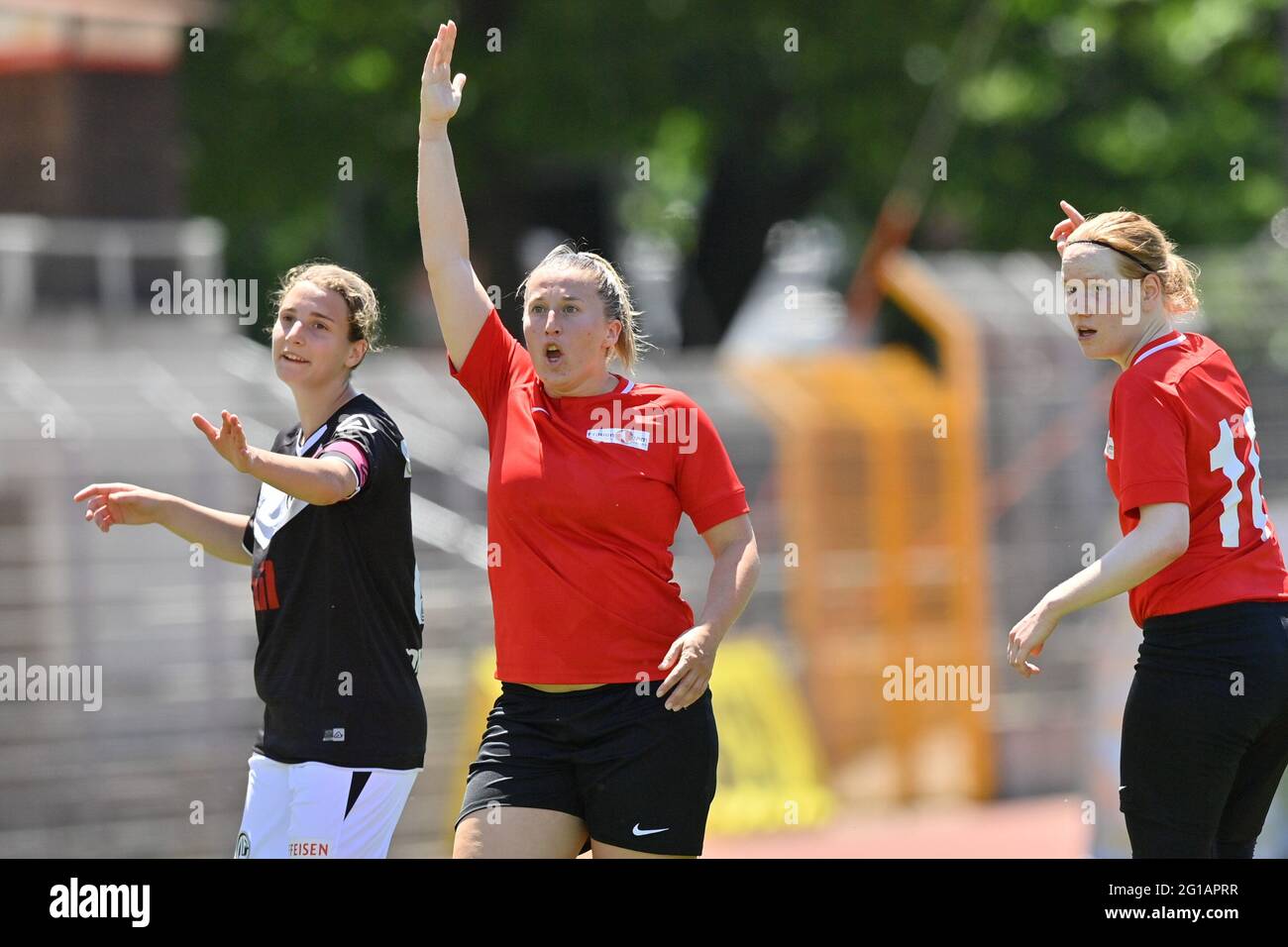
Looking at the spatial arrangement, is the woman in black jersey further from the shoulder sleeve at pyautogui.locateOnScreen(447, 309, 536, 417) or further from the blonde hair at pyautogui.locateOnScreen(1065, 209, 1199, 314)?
the blonde hair at pyautogui.locateOnScreen(1065, 209, 1199, 314)

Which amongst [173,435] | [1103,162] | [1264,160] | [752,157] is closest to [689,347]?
[752,157]

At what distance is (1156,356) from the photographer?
13.5 feet

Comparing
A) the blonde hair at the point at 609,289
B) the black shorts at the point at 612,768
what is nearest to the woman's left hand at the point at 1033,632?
the black shorts at the point at 612,768

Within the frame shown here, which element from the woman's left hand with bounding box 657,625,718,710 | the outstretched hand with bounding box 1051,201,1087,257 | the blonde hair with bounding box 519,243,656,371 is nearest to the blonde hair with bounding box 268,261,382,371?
the blonde hair with bounding box 519,243,656,371

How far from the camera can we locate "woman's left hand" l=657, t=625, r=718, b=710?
408 cm

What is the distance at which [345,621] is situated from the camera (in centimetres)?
430

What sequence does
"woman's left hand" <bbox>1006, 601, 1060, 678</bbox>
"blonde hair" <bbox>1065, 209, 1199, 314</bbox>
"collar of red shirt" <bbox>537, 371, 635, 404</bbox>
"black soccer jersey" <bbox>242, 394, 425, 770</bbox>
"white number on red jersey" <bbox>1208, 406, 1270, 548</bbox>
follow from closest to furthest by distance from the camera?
"woman's left hand" <bbox>1006, 601, 1060, 678</bbox>
"white number on red jersey" <bbox>1208, 406, 1270, 548</bbox>
"blonde hair" <bbox>1065, 209, 1199, 314</bbox>
"black soccer jersey" <bbox>242, 394, 425, 770</bbox>
"collar of red shirt" <bbox>537, 371, 635, 404</bbox>

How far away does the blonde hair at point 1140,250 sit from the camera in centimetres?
418

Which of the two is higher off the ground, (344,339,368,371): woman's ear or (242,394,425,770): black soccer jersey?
(344,339,368,371): woman's ear

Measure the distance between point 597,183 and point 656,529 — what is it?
1456 centimetres

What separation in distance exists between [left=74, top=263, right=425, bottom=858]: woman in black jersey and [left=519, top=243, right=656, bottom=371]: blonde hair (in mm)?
559

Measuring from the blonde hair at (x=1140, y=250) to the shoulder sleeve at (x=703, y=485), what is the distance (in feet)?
3.24

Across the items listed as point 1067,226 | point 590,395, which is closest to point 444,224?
point 590,395

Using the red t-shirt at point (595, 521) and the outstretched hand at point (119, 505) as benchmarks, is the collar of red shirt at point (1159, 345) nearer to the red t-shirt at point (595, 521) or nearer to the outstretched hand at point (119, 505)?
the red t-shirt at point (595, 521)
